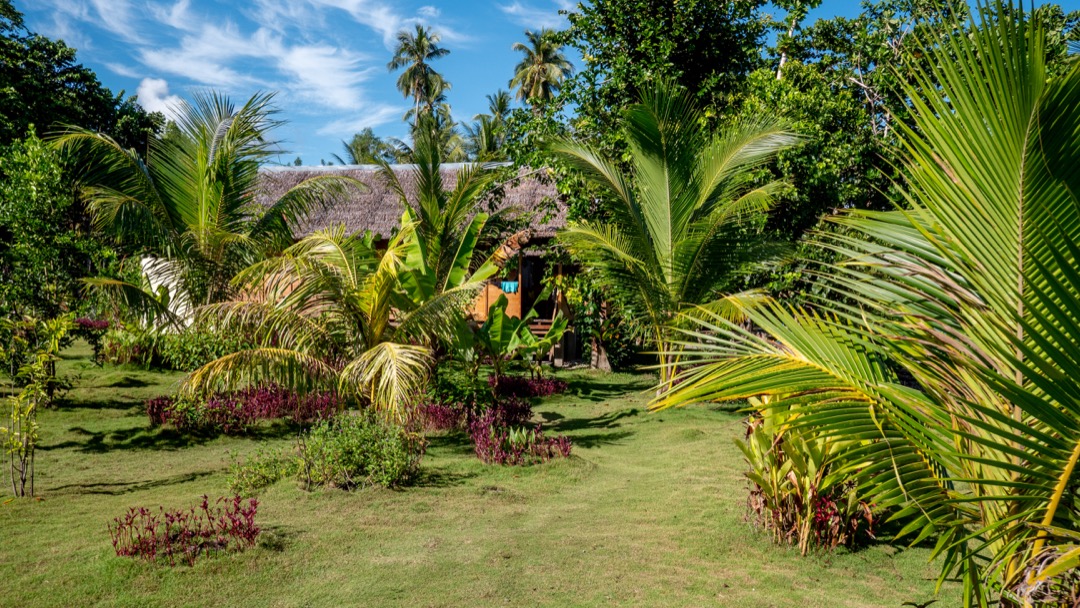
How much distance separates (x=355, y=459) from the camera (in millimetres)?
6926

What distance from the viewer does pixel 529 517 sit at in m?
6.13

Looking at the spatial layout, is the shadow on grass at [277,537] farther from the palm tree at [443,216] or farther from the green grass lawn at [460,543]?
the palm tree at [443,216]

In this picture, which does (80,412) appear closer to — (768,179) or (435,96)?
(768,179)

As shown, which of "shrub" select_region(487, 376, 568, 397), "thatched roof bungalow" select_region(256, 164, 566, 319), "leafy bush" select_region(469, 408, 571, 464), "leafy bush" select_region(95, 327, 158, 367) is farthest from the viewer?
"thatched roof bungalow" select_region(256, 164, 566, 319)

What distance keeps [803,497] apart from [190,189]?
340 inches

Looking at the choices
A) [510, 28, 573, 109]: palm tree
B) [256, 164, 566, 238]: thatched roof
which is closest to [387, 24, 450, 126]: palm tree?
[510, 28, 573, 109]: palm tree

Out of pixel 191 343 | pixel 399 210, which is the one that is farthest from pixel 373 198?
pixel 191 343

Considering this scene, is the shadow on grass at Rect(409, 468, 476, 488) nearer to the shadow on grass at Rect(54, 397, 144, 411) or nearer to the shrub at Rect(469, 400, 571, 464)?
the shrub at Rect(469, 400, 571, 464)

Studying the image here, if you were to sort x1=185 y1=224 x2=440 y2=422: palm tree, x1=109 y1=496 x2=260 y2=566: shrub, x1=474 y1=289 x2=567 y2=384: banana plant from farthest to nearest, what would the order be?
1. x1=474 y1=289 x2=567 y2=384: banana plant
2. x1=185 y1=224 x2=440 y2=422: palm tree
3. x1=109 y1=496 x2=260 y2=566: shrub

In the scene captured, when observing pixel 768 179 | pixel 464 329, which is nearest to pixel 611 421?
pixel 464 329

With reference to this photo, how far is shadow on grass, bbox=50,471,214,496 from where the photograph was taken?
22.7 ft

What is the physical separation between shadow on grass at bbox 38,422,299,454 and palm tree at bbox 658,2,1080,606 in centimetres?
823

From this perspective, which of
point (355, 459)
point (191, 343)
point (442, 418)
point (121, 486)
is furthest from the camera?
point (442, 418)

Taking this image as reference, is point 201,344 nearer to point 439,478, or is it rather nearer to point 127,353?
point 439,478
